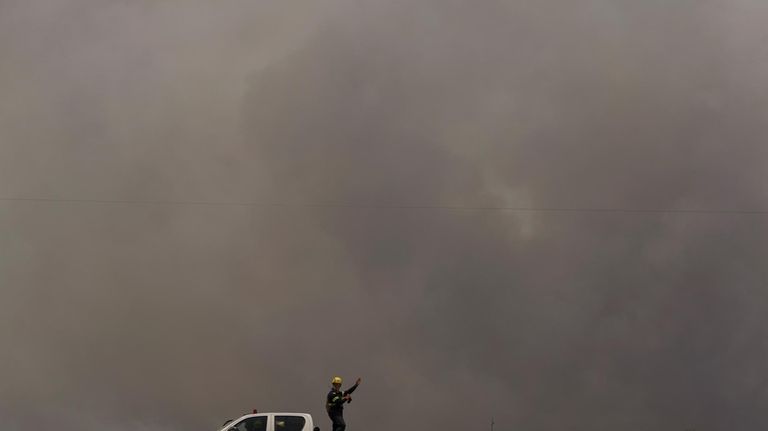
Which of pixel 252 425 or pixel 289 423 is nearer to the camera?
pixel 252 425

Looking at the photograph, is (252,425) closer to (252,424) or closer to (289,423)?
(252,424)

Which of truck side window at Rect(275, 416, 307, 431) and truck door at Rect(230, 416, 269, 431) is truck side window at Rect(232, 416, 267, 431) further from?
truck side window at Rect(275, 416, 307, 431)

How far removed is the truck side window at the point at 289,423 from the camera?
4344cm

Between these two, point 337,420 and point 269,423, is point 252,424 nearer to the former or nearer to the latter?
point 269,423

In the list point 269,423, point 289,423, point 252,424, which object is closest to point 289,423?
point 289,423

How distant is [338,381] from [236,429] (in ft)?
13.5

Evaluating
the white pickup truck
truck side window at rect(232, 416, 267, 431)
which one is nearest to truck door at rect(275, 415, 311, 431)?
the white pickup truck

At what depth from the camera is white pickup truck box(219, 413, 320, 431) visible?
142ft

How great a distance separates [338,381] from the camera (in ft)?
147

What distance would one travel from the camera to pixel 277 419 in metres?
43.5

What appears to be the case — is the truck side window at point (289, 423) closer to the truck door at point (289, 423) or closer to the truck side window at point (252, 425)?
the truck door at point (289, 423)

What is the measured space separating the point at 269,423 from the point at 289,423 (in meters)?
0.71

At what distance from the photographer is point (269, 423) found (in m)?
43.4

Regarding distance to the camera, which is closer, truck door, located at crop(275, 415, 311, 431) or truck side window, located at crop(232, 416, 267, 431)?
truck side window, located at crop(232, 416, 267, 431)
